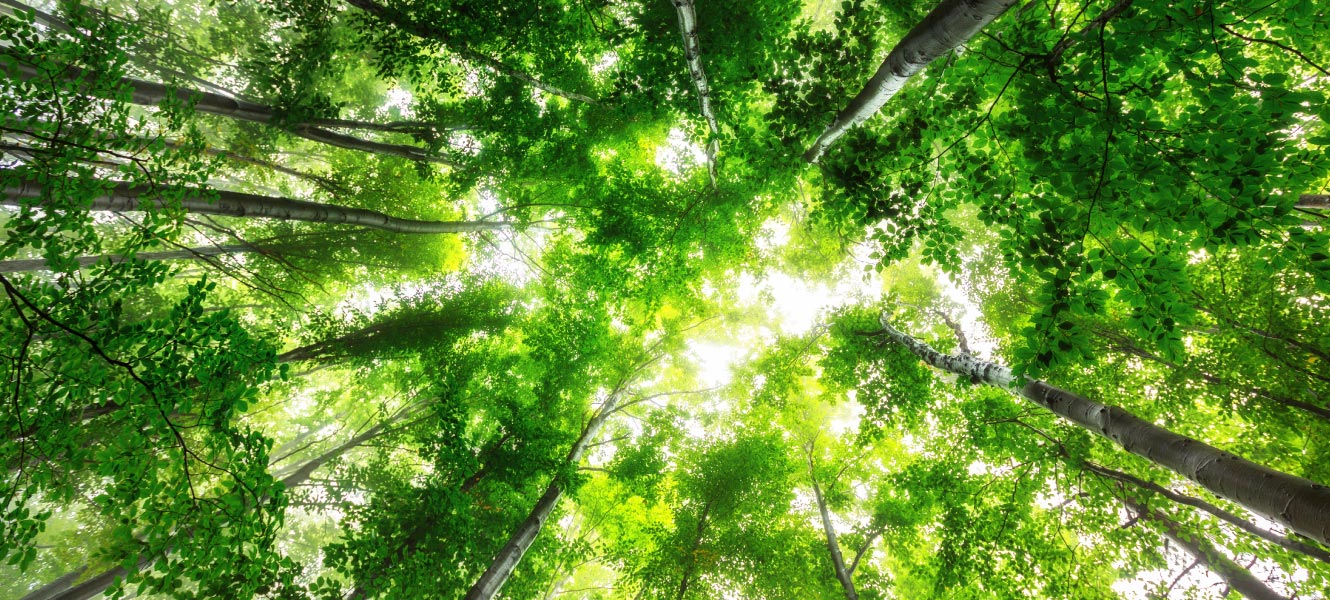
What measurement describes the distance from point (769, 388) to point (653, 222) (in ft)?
12.4

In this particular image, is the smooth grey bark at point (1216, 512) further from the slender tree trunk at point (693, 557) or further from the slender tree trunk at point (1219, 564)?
the slender tree trunk at point (693, 557)

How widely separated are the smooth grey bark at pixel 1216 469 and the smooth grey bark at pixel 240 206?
644 centimetres

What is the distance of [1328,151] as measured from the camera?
1.84 m

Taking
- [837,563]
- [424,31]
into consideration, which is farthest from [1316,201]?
[424,31]

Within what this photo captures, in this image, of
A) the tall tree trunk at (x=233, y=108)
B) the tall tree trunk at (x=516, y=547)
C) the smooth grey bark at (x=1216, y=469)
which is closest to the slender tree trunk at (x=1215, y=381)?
the smooth grey bark at (x=1216, y=469)

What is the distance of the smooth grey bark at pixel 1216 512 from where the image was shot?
3.88 m

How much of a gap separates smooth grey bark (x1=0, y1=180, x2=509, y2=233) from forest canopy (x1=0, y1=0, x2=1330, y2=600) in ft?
→ 0.15

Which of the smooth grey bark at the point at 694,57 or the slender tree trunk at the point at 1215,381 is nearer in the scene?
the smooth grey bark at the point at 694,57

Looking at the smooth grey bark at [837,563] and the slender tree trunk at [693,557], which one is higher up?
the smooth grey bark at [837,563]

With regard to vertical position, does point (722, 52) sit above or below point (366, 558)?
above

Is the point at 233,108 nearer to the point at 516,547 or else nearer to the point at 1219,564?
the point at 516,547

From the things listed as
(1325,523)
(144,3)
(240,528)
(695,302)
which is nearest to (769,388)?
(695,302)

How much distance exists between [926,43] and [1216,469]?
2911mm

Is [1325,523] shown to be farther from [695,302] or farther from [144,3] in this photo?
[144,3]
